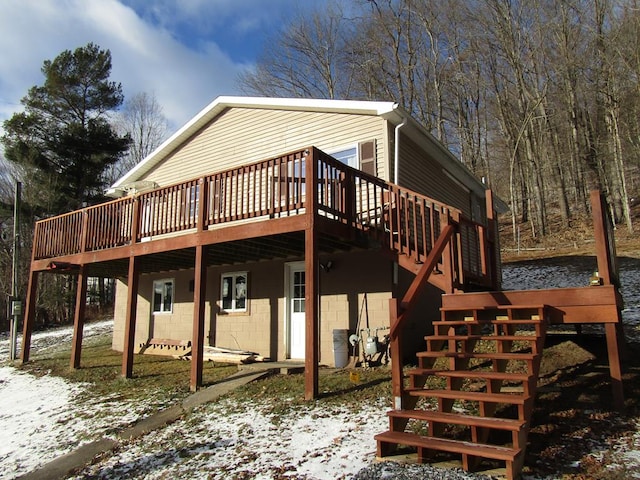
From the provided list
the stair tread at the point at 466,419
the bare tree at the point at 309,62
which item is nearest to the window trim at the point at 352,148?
the stair tread at the point at 466,419

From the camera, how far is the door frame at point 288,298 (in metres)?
9.77

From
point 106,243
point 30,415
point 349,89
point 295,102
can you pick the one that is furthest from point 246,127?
point 349,89

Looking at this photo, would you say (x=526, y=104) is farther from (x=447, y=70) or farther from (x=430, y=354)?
(x=430, y=354)

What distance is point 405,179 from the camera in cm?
942

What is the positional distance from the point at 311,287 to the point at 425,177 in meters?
5.06

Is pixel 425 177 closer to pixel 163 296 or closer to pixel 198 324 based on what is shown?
pixel 198 324

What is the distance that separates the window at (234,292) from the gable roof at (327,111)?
13.8ft

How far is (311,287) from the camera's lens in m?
6.71

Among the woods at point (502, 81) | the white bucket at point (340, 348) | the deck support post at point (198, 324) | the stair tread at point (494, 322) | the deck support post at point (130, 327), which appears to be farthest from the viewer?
the woods at point (502, 81)

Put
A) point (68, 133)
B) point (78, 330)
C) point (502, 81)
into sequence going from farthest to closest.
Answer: point (502, 81), point (68, 133), point (78, 330)

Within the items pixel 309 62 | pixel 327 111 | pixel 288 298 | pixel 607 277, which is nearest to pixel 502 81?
pixel 309 62

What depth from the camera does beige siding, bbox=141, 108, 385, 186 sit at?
9711 millimetres

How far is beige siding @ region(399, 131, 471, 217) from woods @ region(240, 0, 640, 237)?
36.1 feet

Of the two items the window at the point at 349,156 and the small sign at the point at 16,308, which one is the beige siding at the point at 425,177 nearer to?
the window at the point at 349,156
